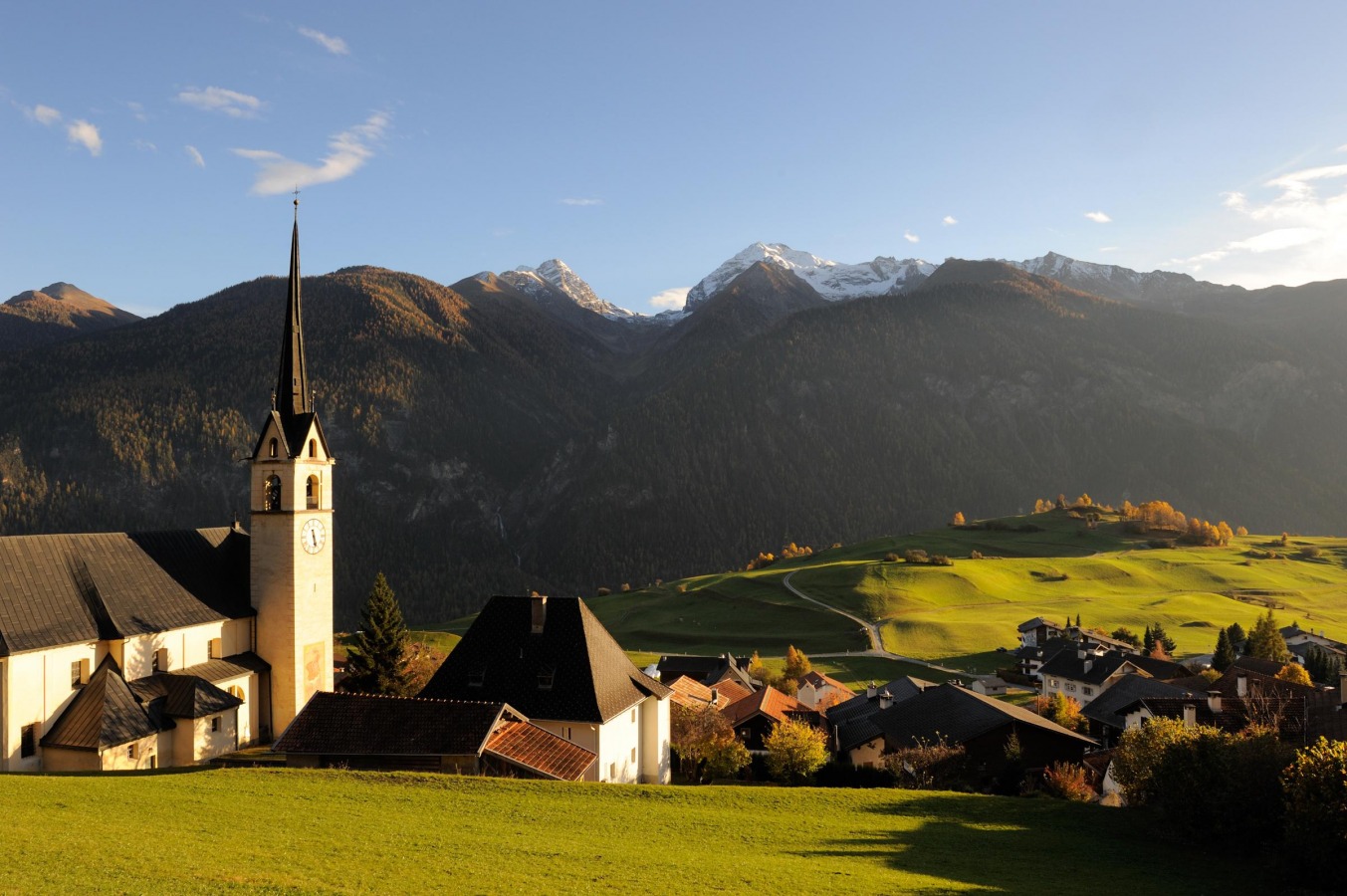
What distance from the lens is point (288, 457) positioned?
170 ft

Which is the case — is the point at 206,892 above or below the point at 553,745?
above

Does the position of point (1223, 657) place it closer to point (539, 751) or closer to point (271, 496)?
point (539, 751)

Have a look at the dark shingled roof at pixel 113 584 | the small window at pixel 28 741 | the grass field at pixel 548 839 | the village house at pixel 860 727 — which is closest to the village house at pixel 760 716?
the village house at pixel 860 727

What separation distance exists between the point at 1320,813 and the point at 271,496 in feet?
166

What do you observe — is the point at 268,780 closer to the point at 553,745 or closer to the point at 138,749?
the point at 553,745

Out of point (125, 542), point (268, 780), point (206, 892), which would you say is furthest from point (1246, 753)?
point (125, 542)

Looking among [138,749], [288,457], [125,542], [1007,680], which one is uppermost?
[288,457]

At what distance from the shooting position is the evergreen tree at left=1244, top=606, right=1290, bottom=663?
305 feet

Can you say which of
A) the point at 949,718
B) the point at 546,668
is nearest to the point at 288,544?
the point at 546,668

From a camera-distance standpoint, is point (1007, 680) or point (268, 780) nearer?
point (268, 780)

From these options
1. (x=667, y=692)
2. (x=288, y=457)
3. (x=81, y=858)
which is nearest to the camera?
(x=81, y=858)

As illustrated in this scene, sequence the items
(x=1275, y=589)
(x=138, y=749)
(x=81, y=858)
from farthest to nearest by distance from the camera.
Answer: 1. (x=1275, y=589)
2. (x=138, y=749)
3. (x=81, y=858)

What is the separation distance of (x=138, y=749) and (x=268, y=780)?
17.0 m

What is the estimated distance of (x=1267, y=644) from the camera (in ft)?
308
